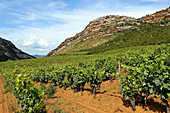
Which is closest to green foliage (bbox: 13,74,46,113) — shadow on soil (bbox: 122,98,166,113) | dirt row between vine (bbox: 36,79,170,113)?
dirt row between vine (bbox: 36,79,170,113)

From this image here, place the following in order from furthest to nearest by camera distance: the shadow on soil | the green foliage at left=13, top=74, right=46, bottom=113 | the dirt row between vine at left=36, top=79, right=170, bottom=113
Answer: the dirt row between vine at left=36, top=79, right=170, bottom=113, the shadow on soil, the green foliage at left=13, top=74, right=46, bottom=113

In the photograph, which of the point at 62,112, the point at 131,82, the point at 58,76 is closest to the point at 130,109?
the point at 131,82

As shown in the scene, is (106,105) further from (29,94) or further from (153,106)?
(29,94)

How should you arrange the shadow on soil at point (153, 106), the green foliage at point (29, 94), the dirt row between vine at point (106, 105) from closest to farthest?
1. the green foliage at point (29, 94)
2. the shadow on soil at point (153, 106)
3. the dirt row between vine at point (106, 105)

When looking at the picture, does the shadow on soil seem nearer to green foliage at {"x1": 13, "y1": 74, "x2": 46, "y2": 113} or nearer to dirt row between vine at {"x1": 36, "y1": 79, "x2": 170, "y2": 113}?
dirt row between vine at {"x1": 36, "y1": 79, "x2": 170, "y2": 113}

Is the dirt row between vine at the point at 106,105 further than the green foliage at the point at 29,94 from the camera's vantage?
Yes

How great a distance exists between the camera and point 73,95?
11.5 m

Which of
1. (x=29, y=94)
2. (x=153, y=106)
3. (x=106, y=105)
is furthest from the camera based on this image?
(x=106, y=105)

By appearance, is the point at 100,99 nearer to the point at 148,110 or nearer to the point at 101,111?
the point at 101,111

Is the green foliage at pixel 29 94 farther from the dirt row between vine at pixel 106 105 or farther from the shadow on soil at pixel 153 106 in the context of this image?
the shadow on soil at pixel 153 106

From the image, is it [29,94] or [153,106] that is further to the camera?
[153,106]

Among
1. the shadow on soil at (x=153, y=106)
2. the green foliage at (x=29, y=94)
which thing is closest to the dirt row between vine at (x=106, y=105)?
the shadow on soil at (x=153, y=106)

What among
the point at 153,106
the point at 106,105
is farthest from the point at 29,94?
the point at 153,106

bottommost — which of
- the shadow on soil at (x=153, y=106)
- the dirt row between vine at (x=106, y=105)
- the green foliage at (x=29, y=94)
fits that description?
the dirt row between vine at (x=106, y=105)
